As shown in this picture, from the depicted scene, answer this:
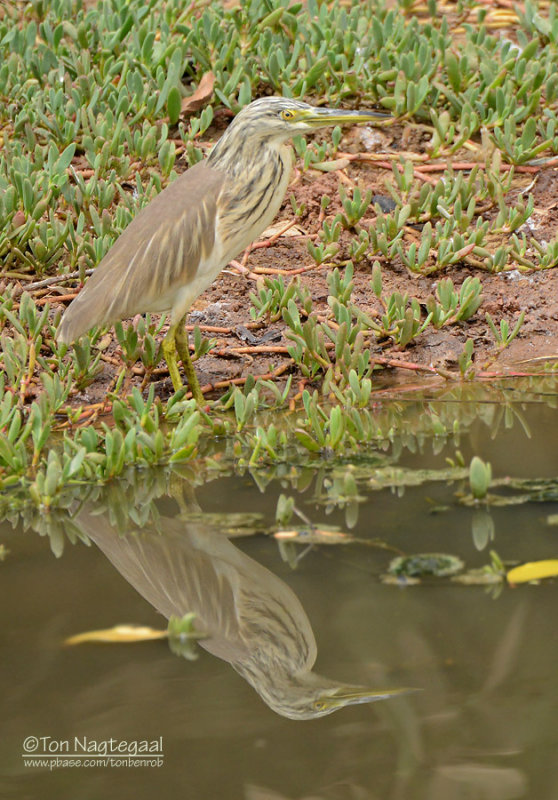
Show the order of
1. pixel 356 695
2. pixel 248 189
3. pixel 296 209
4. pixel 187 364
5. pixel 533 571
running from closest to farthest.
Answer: pixel 356 695 → pixel 533 571 → pixel 248 189 → pixel 187 364 → pixel 296 209

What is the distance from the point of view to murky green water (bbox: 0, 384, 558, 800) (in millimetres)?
2588

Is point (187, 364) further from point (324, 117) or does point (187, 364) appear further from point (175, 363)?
point (324, 117)

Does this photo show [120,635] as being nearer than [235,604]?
Yes

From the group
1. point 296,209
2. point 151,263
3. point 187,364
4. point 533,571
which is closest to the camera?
point 533,571

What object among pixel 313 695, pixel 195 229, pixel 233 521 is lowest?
pixel 233 521

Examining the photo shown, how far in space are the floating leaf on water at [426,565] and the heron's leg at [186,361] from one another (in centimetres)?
190

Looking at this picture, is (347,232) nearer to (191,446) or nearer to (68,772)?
(191,446)

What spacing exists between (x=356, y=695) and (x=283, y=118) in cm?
307

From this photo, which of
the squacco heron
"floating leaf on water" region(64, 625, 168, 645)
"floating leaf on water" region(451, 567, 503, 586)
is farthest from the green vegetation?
"floating leaf on water" region(64, 625, 168, 645)

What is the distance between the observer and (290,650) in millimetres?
3094

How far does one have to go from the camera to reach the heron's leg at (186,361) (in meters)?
5.20

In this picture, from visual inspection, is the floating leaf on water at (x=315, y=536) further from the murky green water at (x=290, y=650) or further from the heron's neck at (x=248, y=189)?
the heron's neck at (x=248, y=189)

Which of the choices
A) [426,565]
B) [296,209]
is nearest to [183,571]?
[426,565]

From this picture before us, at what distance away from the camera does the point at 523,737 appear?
2631 mm
